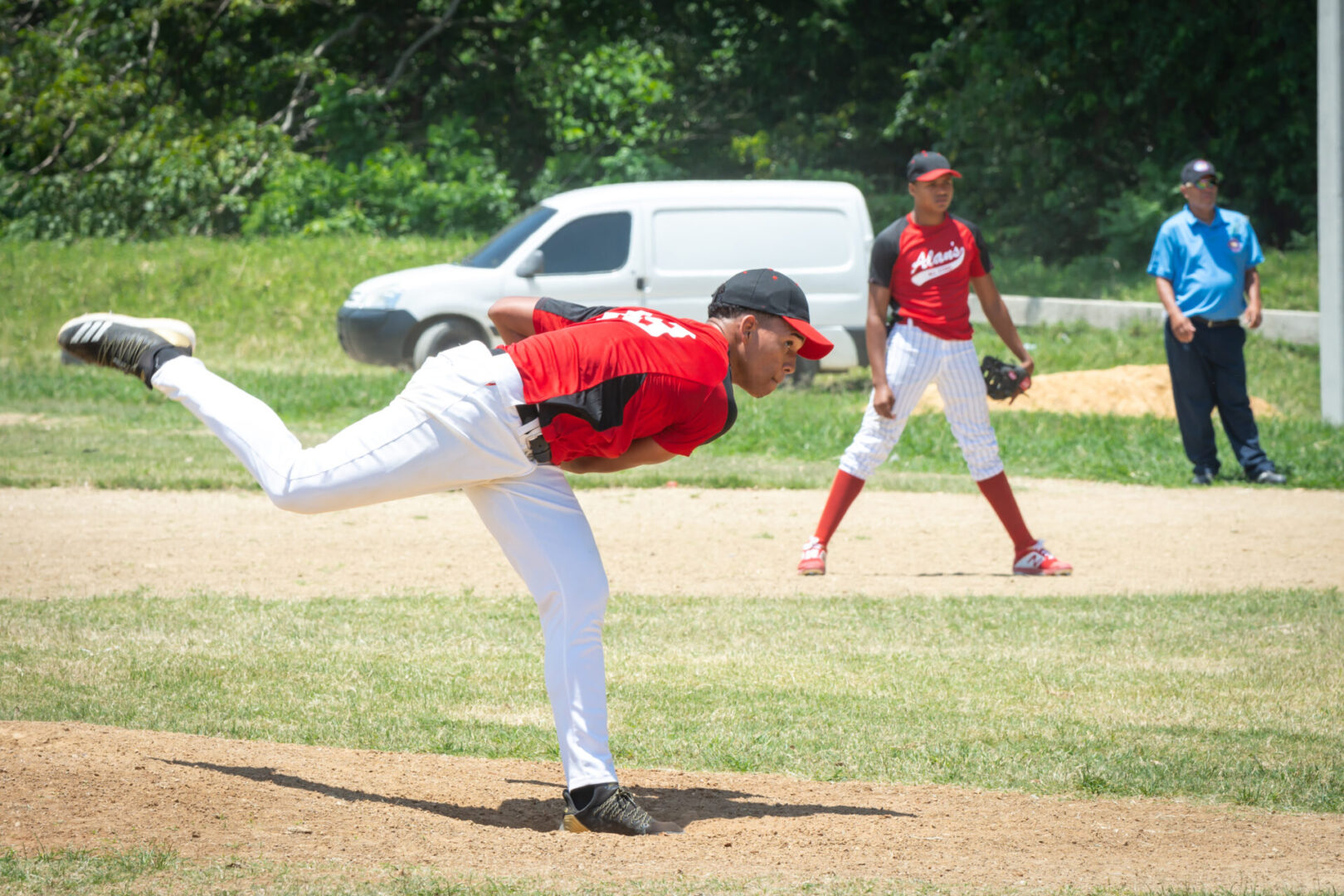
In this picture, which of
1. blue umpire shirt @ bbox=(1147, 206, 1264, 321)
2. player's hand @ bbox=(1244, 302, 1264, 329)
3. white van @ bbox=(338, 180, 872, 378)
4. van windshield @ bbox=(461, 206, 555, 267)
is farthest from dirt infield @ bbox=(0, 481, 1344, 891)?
van windshield @ bbox=(461, 206, 555, 267)

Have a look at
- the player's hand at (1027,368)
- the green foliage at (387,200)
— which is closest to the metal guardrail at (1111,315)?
the player's hand at (1027,368)

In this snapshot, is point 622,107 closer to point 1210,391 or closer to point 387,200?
point 387,200

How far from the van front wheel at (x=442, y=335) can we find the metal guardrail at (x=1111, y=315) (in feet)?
24.0

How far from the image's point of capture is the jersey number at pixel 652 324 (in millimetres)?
3836

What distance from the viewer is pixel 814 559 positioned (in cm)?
779

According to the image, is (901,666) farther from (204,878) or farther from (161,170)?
(161,170)

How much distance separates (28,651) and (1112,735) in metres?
4.34

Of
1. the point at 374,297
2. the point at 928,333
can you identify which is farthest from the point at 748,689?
the point at 374,297

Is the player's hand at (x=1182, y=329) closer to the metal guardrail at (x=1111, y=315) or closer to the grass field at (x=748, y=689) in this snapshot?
the grass field at (x=748, y=689)

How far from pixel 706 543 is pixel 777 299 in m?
4.90

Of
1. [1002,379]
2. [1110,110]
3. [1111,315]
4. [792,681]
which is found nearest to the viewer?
[792,681]

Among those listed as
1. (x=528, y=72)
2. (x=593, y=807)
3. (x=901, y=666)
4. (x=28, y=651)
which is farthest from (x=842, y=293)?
(x=528, y=72)

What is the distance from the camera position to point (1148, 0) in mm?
22875

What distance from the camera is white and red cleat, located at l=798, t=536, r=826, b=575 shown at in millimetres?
7781
